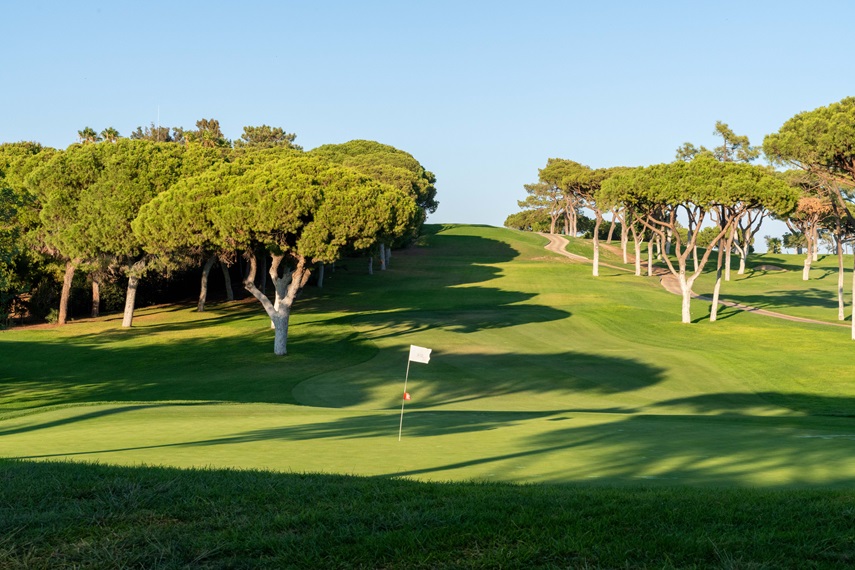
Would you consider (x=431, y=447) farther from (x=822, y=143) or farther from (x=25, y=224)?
(x=25, y=224)

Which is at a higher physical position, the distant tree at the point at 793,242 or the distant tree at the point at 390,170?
the distant tree at the point at 390,170

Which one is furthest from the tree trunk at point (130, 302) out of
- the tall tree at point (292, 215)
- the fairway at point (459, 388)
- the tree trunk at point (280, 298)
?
the tree trunk at point (280, 298)

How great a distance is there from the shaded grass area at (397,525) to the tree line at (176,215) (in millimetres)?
27236

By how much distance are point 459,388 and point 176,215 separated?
17.8 meters

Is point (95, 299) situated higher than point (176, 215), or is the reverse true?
point (176, 215)

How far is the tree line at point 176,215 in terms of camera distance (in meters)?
40.7

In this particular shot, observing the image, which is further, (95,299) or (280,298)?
(95,299)

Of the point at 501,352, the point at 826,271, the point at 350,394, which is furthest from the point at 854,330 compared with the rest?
the point at 826,271

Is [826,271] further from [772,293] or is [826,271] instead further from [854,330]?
[854,330]

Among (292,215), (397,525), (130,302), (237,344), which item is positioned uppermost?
(292,215)

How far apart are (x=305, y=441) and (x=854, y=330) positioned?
40.6 m

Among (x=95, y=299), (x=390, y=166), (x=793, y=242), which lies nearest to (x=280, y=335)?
(x=95, y=299)

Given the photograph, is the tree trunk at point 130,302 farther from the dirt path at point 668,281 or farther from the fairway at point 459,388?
the dirt path at point 668,281

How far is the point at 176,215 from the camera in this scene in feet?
136
